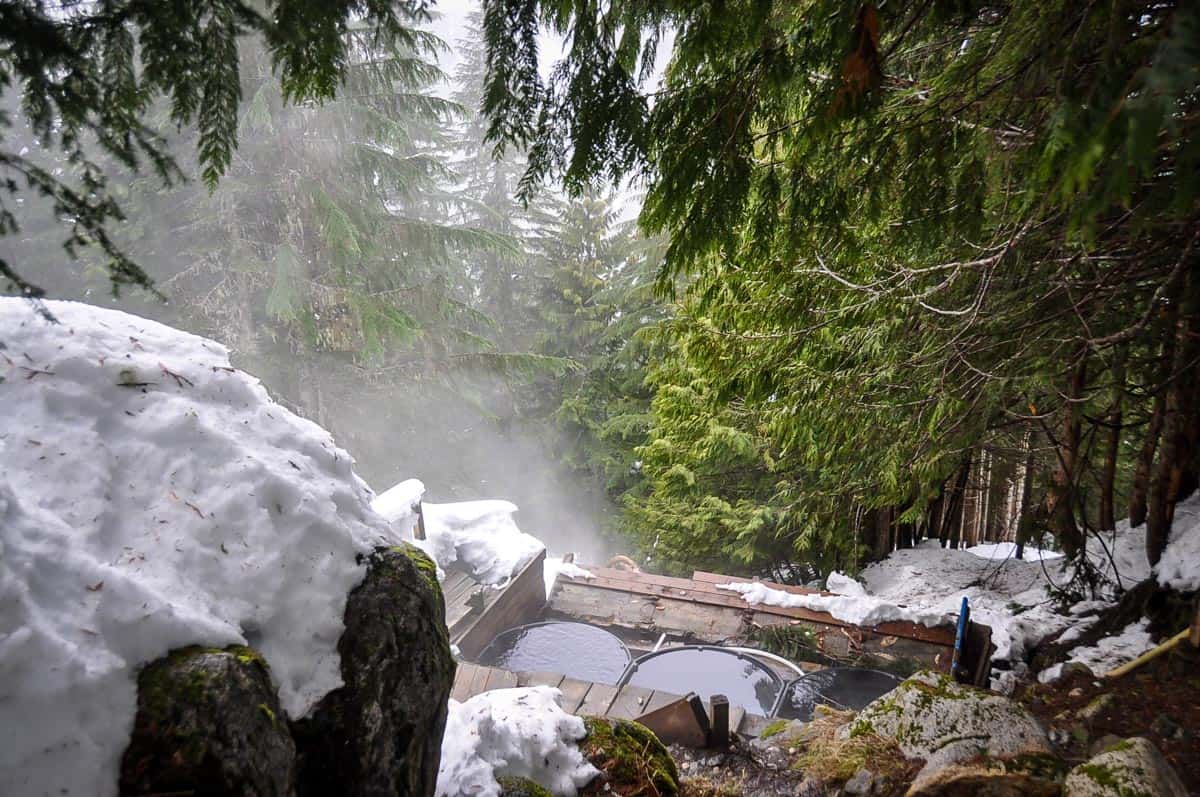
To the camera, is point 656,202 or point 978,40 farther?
point 978,40

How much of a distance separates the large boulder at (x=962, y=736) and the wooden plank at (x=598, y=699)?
162cm

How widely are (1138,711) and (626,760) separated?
3071 millimetres

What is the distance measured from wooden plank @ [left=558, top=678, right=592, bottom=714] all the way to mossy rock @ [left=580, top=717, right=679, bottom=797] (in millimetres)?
1080

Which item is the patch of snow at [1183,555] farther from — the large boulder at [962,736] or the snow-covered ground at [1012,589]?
the large boulder at [962,736]

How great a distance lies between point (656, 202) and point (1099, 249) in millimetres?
2596

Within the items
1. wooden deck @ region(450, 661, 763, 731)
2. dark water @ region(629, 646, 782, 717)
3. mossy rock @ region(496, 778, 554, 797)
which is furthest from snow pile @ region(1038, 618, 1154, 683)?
mossy rock @ region(496, 778, 554, 797)

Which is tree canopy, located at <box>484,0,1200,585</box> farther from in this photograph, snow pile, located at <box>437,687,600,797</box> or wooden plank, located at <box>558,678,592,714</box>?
wooden plank, located at <box>558,678,592,714</box>

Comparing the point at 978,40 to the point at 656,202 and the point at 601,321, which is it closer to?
the point at 656,202

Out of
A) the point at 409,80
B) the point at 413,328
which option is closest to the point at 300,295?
the point at 413,328

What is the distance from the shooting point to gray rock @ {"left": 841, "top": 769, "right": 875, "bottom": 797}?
2877 millimetres

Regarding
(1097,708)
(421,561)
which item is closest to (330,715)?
(421,561)

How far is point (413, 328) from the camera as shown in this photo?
1147 centimetres

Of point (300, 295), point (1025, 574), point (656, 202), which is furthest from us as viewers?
point (300, 295)

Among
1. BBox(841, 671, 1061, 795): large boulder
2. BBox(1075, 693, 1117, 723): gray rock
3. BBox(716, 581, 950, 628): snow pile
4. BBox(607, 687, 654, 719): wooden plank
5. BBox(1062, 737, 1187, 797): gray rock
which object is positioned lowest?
BBox(607, 687, 654, 719): wooden plank
